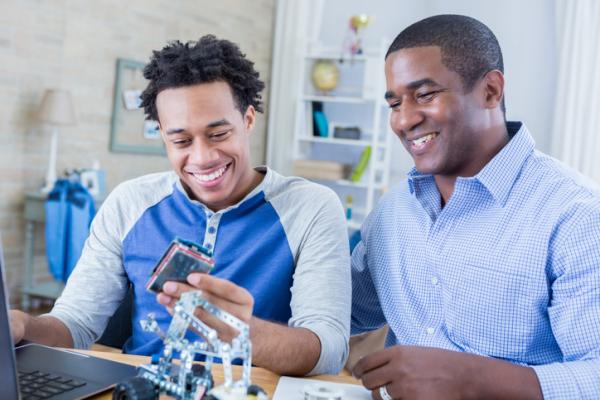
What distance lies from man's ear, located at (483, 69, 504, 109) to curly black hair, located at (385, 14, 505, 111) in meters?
0.01

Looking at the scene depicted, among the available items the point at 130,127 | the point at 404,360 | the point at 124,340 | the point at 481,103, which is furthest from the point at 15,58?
the point at 404,360

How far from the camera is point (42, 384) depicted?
0.98 m

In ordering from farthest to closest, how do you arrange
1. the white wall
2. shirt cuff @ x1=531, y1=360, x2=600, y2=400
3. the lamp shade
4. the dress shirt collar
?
the white wall, the lamp shade, the dress shirt collar, shirt cuff @ x1=531, y1=360, x2=600, y2=400

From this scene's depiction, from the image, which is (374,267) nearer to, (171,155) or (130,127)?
(171,155)

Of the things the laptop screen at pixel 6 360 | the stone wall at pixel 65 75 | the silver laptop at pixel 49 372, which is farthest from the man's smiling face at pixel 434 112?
the stone wall at pixel 65 75

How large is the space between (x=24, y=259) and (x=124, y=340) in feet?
9.76

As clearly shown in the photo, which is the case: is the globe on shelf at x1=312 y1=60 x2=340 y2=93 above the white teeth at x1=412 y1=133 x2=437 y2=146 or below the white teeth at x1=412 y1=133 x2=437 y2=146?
above

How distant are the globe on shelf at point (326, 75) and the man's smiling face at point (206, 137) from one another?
13.5 feet

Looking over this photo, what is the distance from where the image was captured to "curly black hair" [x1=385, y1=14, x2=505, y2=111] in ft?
4.40

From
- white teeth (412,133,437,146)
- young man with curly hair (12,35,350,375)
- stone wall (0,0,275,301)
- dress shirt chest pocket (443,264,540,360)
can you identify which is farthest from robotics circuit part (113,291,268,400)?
stone wall (0,0,275,301)

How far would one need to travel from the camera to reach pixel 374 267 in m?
1.46

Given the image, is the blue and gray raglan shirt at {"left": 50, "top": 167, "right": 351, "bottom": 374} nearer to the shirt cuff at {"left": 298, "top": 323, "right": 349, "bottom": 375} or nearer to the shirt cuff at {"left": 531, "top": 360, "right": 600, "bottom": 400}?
the shirt cuff at {"left": 298, "top": 323, "right": 349, "bottom": 375}

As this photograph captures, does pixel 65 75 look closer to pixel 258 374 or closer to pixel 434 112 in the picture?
pixel 434 112

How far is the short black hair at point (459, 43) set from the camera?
1340 mm
